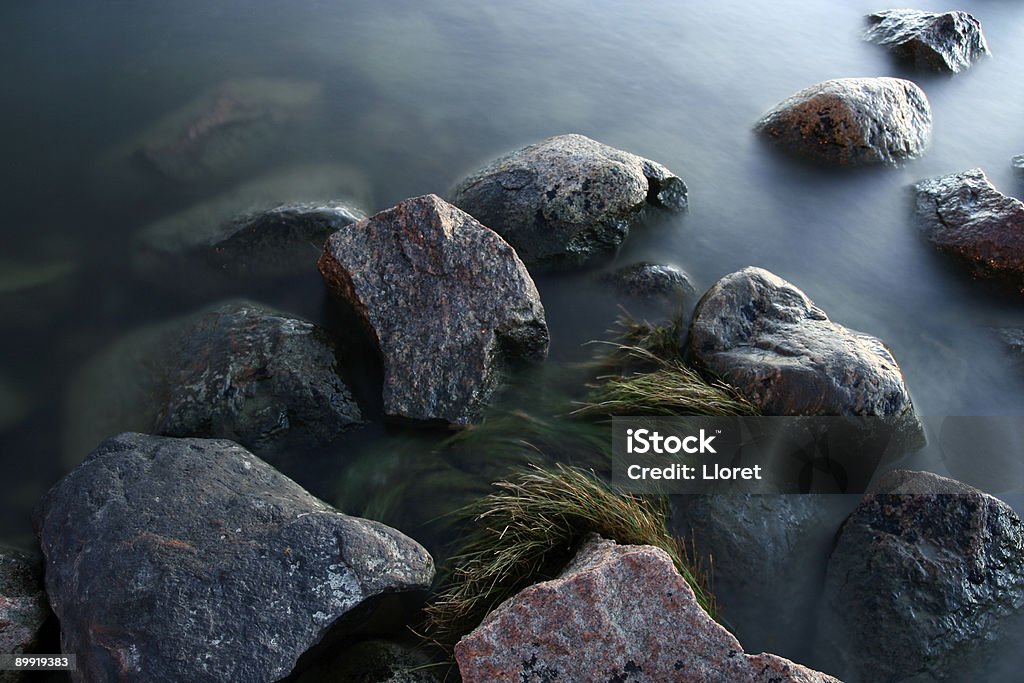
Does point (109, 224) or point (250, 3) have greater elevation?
point (250, 3)

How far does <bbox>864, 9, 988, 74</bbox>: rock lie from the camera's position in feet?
30.5

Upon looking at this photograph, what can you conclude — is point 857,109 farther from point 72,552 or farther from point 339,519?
point 72,552

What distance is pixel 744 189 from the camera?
23.9 feet

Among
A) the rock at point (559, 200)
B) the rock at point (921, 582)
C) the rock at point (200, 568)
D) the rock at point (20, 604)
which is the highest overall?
the rock at point (559, 200)

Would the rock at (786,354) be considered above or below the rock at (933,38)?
below

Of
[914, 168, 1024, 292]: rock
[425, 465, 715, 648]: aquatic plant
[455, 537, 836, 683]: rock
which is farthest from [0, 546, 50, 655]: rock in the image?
[914, 168, 1024, 292]: rock

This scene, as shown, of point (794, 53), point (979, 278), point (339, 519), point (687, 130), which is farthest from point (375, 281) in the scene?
point (794, 53)

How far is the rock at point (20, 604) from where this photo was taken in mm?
3605

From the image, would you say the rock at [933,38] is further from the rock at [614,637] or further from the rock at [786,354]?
the rock at [614,637]

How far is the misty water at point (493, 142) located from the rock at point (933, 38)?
0.70 feet

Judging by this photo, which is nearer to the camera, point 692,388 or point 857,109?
point 692,388

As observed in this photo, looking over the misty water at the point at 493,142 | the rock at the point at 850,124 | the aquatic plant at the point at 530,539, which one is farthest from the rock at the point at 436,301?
the rock at the point at 850,124

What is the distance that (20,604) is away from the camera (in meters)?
3.69

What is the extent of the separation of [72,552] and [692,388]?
3450 mm
